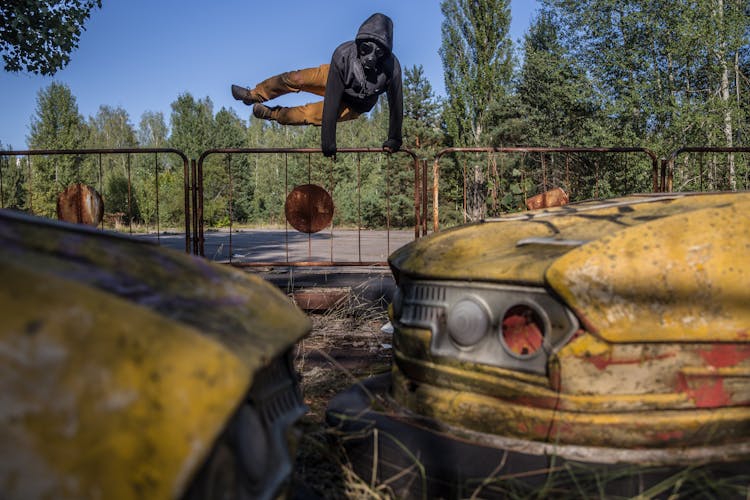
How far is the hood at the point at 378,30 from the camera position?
4137 millimetres

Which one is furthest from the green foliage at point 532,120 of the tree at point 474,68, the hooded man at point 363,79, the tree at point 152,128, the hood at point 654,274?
the tree at point 152,128

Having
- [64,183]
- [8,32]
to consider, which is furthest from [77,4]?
[64,183]

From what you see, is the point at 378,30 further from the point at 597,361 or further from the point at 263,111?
the point at 597,361

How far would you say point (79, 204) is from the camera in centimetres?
549

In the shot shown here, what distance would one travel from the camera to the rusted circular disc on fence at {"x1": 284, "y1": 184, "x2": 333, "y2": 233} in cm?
564

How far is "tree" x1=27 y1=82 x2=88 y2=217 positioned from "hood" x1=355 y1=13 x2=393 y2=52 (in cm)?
3397

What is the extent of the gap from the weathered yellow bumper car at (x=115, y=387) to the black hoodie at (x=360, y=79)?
3.55 meters

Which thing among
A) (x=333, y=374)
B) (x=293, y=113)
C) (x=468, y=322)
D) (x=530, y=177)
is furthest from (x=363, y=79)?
(x=530, y=177)

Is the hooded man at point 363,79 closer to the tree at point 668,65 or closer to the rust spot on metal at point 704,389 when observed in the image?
the rust spot on metal at point 704,389

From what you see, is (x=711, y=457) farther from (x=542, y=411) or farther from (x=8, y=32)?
(x=8, y=32)

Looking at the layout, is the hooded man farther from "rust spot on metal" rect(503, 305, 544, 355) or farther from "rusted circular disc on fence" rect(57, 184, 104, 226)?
"rust spot on metal" rect(503, 305, 544, 355)

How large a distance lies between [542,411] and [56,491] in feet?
3.34

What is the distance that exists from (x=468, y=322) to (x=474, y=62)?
2695cm

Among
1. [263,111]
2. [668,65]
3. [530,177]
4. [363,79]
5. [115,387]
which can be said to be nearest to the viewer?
[115,387]
